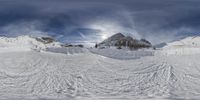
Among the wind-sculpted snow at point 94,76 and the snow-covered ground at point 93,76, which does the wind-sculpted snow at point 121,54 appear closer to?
the snow-covered ground at point 93,76

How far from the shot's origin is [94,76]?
61.9 ft

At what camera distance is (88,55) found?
21203 mm

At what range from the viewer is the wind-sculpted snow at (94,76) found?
16453 millimetres

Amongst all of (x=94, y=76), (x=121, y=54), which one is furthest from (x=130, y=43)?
(x=94, y=76)

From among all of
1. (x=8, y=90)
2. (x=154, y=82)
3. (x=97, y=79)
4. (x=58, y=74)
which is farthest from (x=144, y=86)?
(x=8, y=90)

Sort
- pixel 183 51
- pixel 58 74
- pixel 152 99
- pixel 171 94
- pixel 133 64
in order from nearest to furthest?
pixel 152 99, pixel 171 94, pixel 58 74, pixel 133 64, pixel 183 51

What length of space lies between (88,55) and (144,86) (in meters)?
4.77

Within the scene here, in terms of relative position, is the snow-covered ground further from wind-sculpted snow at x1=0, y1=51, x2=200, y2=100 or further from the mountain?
the mountain

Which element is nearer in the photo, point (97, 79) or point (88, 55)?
point (97, 79)

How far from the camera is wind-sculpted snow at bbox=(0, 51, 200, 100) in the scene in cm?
1645

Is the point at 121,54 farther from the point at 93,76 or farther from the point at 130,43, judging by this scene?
the point at 130,43

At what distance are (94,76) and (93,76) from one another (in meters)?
0.05

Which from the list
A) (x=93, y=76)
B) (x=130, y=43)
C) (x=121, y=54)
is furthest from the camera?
(x=130, y=43)

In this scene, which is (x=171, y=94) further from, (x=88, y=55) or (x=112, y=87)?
(x=88, y=55)
